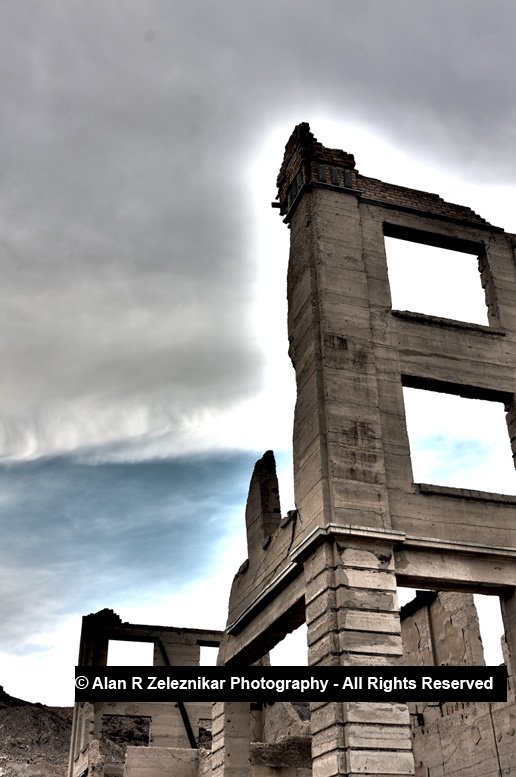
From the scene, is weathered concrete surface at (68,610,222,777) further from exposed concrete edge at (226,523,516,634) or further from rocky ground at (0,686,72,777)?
exposed concrete edge at (226,523,516,634)

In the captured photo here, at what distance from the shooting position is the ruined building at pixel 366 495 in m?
11.5

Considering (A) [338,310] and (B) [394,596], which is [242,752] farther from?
(A) [338,310]

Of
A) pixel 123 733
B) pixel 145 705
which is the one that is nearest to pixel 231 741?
pixel 145 705

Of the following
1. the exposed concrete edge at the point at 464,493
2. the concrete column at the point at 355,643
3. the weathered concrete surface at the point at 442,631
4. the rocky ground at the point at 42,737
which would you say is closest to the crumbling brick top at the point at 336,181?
the exposed concrete edge at the point at 464,493

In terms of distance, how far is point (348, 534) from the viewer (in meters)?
11.9

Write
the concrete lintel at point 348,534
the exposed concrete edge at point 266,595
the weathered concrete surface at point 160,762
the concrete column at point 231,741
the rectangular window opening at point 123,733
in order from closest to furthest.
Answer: the concrete lintel at point 348,534
the exposed concrete edge at point 266,595
the concrete column at point 231,741
the weathered concrete surface at point 160,762
the rectangular window opening at point 123,733

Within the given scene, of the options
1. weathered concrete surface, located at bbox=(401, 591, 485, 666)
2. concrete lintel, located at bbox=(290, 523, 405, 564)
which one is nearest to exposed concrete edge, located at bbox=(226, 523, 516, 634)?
concrete lintel, located at bbox=(290, 523, 405, 564)

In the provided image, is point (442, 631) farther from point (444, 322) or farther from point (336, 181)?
point (336, 181)

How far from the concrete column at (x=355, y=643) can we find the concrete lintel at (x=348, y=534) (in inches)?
3.9

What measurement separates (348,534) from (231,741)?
6827mm

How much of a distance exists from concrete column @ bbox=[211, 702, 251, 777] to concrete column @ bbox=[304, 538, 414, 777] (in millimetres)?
5181

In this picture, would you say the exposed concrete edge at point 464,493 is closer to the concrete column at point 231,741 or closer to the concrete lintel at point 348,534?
the concrete lintel at point 348,534

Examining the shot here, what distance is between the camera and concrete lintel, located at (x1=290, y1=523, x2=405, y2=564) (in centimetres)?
1195

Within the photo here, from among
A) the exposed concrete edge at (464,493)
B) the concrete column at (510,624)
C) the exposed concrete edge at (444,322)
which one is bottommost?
the concrete column at (510,624)
